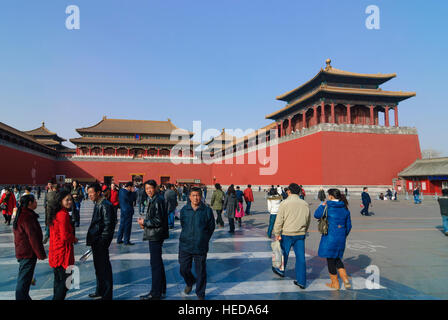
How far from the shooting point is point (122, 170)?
38.2m

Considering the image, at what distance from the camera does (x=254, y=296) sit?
3.43 metres

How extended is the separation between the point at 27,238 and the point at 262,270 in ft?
10.4

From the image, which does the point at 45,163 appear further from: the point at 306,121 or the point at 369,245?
the point at 369,245

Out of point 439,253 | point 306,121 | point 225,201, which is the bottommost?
point 439,253

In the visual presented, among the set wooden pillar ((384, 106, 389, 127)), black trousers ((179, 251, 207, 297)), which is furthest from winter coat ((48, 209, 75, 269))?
wooden pillar ((384, 106, 389, 127))

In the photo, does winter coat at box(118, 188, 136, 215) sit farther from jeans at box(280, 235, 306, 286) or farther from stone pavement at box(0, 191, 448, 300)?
jeans at box(280, 235, 306, 286)

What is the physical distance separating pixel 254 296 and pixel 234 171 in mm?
35836

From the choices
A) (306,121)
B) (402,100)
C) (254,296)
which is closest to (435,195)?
(402,100)

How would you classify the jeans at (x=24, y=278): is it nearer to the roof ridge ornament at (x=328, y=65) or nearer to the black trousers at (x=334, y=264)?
the black trousers at (x=334, y=264)

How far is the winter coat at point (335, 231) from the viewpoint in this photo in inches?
143

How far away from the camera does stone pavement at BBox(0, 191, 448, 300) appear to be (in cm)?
352

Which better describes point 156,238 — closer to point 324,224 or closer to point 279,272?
point 279,272

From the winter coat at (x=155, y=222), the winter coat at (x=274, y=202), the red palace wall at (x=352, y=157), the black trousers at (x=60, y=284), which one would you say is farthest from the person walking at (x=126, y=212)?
the red palace wall at (x=352, y=157)

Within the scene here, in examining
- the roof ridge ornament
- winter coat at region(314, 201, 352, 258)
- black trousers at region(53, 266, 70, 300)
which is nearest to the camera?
black trousers at region(53, 266, 70, 300)
